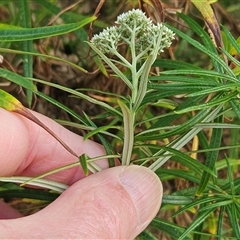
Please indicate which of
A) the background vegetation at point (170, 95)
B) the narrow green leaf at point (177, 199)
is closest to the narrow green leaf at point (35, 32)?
the background vegetation at point (170, 95)

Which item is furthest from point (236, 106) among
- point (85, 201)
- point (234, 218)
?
point (85, 201)

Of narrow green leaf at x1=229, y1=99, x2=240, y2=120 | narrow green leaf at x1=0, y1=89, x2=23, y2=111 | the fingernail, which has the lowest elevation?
the fingernail

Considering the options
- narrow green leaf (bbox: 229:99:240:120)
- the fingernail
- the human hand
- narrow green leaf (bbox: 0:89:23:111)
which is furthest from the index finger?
narrow green leaf (bbox: 229:99:240:120)

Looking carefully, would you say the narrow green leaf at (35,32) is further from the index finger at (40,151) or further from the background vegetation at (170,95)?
the index finger at (40,151)

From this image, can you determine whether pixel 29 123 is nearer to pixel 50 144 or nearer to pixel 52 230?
pixel 50 144

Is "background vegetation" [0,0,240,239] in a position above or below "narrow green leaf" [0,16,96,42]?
below

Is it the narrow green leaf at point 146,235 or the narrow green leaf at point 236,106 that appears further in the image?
the narrow green leaf at point 146,235

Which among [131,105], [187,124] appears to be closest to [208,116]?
[187,124]

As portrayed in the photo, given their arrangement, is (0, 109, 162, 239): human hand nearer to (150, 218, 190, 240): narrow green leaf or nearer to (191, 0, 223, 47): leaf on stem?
(150, 218, 190, 240): narrow green leaf
